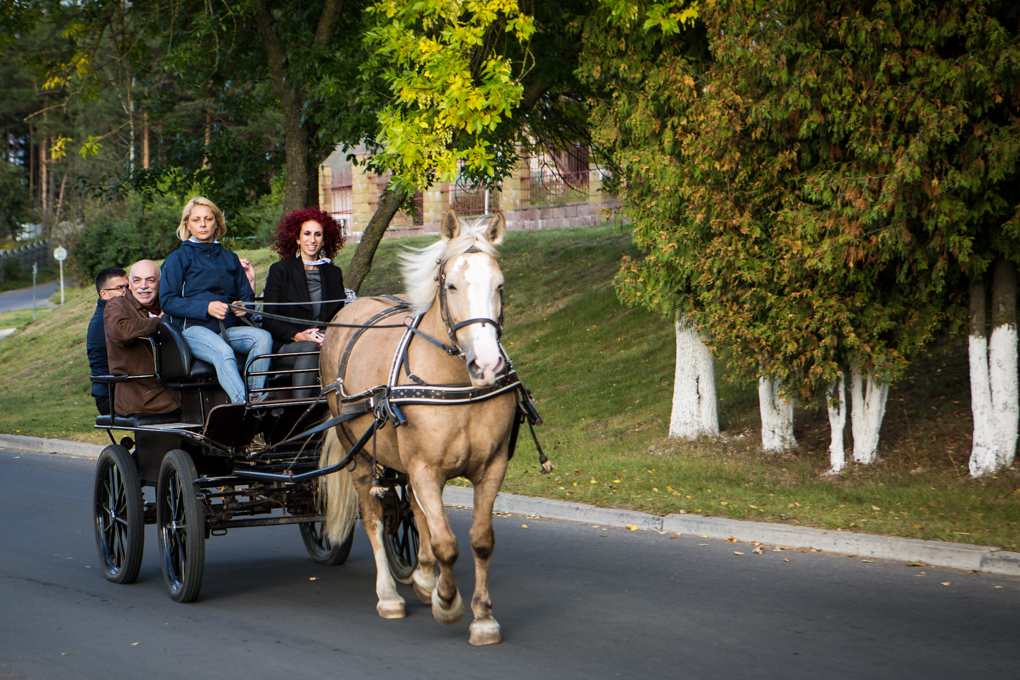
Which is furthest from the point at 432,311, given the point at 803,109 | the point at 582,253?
the point at 582,253

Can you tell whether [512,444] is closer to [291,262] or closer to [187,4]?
[291,262]

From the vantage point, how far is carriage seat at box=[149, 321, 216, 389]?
6199 mm

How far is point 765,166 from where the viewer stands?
9102mm

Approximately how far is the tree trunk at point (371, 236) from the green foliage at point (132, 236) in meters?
25.0

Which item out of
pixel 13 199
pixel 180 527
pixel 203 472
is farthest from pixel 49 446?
pixel 13 199

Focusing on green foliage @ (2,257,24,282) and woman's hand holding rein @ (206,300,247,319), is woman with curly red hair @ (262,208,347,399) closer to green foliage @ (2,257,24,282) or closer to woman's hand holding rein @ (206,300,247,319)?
woman's hand holding rein @ (206,300,247,319)

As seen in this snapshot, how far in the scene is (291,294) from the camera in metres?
6.89

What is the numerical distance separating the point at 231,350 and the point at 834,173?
538 centimetres

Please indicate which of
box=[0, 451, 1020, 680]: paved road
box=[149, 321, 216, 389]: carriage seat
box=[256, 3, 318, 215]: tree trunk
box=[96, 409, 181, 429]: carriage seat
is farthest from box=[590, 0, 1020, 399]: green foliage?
box=[256, 3, 318, 215]: tree trunk

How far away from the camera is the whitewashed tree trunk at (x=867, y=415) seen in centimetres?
914

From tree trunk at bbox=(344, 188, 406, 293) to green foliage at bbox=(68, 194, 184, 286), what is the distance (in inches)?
984

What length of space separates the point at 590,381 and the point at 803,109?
246 inches

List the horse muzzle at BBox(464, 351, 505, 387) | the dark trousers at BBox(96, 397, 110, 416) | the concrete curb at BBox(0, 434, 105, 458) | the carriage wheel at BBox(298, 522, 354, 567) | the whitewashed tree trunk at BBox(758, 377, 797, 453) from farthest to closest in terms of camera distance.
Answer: the concrete curb at BBox(0, 434, 105, 458), the whitewashed tree trunk at BBox(758, 377, 797, 453), the dark trousers at BBox(96, 397, 110, 416), the carriage wheel at BBox(298, 522, 354, 567), the horse muzzle at BBox(464, 351, 505, 387)

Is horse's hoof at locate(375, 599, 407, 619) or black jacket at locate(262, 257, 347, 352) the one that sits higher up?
black jacket at locate(262, 257, 347, 352)
